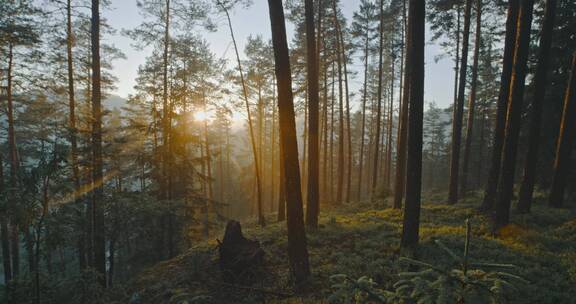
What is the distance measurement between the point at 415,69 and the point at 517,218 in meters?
7.41

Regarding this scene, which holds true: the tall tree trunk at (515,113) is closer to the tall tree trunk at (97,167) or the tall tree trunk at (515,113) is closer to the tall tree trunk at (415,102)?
the tall tree trunk at (415,102)

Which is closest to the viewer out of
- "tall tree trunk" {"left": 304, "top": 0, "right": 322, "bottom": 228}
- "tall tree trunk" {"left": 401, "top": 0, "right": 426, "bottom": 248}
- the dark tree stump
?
"tall tree trunk" {"left": 401, "top": 0, "right": 426, "bottom": 248}

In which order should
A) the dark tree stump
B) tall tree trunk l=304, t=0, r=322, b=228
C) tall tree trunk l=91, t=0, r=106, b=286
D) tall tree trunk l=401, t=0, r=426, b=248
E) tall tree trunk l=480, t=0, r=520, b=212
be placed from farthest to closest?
1. tall tree trunk l=304, t=0, r=322, b=228
2. tall tree trunk l=480, t=0, r=520, b=212
3. tall tree trunk l=91, t=0, r=106, b=286
4. the dark tree stump
5. tall tree trunk l=401, t=0, r=426, b=248

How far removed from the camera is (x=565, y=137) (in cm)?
1094

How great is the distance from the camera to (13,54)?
1153cm

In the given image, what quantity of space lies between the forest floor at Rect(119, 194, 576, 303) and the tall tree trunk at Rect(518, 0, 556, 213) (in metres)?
0.80

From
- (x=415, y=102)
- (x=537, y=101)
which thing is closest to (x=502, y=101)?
(x=537, y=101)

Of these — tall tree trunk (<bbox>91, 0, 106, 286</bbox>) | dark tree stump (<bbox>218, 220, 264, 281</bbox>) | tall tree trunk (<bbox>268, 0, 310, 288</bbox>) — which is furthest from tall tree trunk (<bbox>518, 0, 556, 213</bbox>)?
tall tree trunk (<bbox>91, 0, 106, 286</bbox>)

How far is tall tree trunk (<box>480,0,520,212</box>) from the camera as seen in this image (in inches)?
384

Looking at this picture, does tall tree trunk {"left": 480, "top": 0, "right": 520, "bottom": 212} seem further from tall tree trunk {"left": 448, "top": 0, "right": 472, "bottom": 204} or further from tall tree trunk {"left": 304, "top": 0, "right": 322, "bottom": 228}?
tall tree trunk {"left": 304, "top": 0, "right": 322, "bottom": 228}

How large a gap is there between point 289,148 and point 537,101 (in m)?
10.8

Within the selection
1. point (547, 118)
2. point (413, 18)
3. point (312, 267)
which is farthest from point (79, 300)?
point (547, 118)

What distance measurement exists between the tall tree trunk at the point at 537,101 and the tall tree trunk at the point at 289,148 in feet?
32.2

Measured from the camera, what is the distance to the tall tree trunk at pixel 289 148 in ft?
20.8
